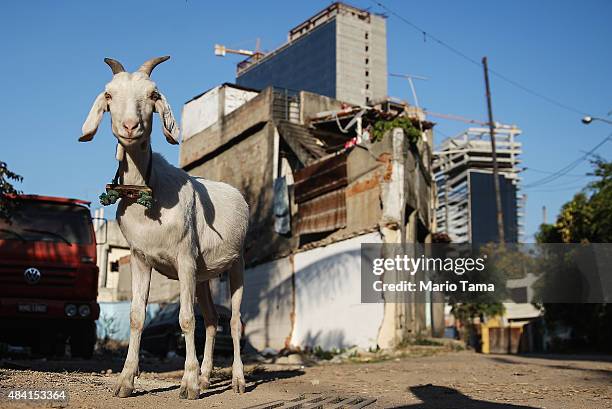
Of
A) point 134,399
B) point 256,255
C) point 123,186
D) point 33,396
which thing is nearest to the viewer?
point 33,396

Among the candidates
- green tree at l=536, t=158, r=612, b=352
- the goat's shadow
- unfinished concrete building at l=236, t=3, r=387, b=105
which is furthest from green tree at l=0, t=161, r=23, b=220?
unfinished concrete building at l=236, t=3, r=387, b=105

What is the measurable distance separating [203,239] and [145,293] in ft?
3.02

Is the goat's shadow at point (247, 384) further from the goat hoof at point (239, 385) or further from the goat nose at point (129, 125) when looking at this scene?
the goat nose at point (129, 125)

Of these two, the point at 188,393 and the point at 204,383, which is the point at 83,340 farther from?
the point at 188,393

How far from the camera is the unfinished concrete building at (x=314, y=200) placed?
65.5 feet

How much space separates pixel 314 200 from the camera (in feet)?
79.0

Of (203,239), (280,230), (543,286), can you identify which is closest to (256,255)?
(280,230)

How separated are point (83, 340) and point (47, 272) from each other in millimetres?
1840

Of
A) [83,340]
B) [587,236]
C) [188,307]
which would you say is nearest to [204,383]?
[188,307]

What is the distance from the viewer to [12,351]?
15.4 m

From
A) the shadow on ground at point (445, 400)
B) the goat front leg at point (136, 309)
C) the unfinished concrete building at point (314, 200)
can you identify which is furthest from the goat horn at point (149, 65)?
the unfinished concrete building at point (314, 200)

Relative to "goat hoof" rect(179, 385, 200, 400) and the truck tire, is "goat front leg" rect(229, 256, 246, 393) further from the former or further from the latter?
the truck tire

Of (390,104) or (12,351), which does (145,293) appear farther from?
(390,104)

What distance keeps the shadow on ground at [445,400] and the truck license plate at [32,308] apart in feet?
20.5
